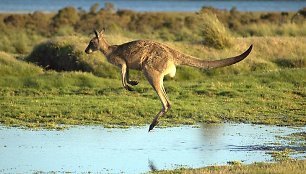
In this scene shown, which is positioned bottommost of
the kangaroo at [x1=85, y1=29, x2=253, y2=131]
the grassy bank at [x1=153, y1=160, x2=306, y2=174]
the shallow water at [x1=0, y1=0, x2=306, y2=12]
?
the shallow water at [x1=0, y1=0, x2=306, y2=12]

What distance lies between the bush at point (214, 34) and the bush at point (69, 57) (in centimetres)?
417

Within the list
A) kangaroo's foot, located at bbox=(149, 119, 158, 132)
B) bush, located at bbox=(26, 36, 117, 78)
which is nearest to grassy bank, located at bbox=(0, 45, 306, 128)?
bush, located at bbox=(26, 36, 117, 78)

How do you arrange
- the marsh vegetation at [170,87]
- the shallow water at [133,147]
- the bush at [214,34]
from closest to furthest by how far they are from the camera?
the shallow water at [133,147], the marsh vegetation at [170,87], the bush at [214,34]

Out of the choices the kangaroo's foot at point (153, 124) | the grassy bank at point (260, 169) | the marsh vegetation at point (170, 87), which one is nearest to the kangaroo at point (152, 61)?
A: the kangaroo's foot at point (153, 124)

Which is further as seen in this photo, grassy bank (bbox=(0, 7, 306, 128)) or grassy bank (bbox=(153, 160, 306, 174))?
grassy bank (bbox=(0, 7, 306, 128))

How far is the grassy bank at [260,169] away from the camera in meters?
11.4

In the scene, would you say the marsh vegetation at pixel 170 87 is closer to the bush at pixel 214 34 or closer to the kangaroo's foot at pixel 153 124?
the bush at pixel 214 34

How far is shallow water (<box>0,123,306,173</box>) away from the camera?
41.9ft

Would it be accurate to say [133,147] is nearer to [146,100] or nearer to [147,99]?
[146,100]

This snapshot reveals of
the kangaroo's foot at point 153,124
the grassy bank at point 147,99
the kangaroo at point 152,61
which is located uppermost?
the kangaroo at point 152,61

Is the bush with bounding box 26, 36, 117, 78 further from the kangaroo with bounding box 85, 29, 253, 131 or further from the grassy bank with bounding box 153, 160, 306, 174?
the grassy bank with bounding box 153, 160, 306, 174

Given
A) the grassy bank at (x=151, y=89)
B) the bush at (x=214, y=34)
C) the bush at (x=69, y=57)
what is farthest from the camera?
the bush at (x=214, y=34)

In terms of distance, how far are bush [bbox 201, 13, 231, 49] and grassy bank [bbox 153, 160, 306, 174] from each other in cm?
1554

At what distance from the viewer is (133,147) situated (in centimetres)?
1438
